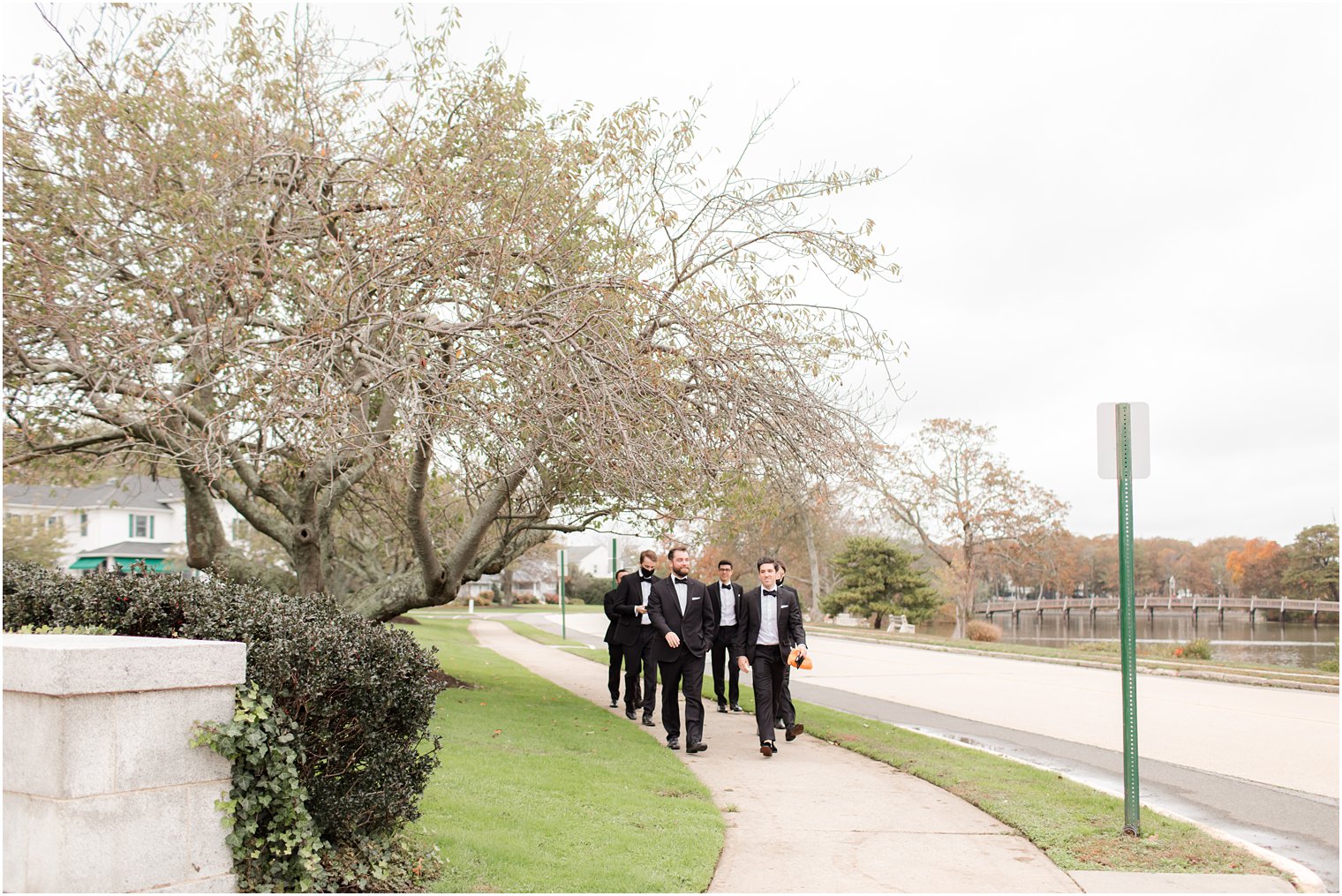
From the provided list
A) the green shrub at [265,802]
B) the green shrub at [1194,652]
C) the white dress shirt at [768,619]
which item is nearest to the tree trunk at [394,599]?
the white dress shirt at [768,619]

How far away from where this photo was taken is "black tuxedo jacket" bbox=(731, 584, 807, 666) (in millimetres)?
Result: 11000

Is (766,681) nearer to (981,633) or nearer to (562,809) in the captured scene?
(562,809)

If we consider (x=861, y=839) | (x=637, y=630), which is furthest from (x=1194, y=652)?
(x=861, y=839)

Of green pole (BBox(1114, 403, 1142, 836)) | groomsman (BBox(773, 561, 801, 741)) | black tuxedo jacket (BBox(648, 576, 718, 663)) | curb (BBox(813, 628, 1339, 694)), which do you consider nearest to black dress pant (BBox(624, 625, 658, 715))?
black tuxedo jacket (BBox(648, 576, 718, 663))

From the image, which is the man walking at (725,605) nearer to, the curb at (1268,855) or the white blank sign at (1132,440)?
the curb at (1268,855)

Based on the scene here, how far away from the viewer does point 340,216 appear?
37.0 feet

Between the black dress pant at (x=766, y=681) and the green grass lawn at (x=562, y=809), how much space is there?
0.99 metres

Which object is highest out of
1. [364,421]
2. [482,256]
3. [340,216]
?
[340,216]

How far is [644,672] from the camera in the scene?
13844 mm

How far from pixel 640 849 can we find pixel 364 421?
16.5ft

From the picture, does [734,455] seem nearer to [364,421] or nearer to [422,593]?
[364,421]

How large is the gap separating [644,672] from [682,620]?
2.91 meters

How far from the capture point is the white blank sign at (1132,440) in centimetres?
754

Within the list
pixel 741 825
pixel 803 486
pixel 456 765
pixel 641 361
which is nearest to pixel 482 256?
pixel 641 361
